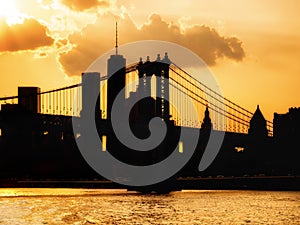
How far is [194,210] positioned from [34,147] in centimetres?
2579

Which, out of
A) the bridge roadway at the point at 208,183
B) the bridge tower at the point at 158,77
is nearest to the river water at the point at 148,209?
the bridge roadway at the point at 208,183

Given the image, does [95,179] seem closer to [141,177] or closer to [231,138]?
[141,177]

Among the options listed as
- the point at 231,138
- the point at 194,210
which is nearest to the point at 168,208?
the point at 194,210

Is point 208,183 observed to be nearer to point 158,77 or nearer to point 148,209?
point 158,77

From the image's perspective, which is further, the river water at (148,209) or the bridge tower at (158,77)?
the bridge tower at (158,77)

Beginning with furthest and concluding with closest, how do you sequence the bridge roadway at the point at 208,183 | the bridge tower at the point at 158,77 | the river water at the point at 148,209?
1. the bridge tower at the point at 158,77
2. the bridge roadway at the point at 208,183
3. the river water at the point at 148,209

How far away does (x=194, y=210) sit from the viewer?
93250mm

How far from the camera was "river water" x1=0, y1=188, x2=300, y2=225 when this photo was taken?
8262 cm

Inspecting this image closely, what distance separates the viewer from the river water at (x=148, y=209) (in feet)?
271

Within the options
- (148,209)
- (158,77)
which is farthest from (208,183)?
(148,209)

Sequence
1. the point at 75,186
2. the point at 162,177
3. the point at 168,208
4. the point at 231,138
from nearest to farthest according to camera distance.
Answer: the point at 168,208
the point at 75,186
the point at 162,177
the point at 231,138

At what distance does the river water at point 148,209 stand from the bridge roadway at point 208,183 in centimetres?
127

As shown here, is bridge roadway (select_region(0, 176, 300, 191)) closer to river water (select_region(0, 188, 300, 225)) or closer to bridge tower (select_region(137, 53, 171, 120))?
river water (select_region(0, 188, 300, 225))

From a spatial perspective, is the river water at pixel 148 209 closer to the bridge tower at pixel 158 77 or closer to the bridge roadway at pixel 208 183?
the bridge roadway at pixel 208 183
